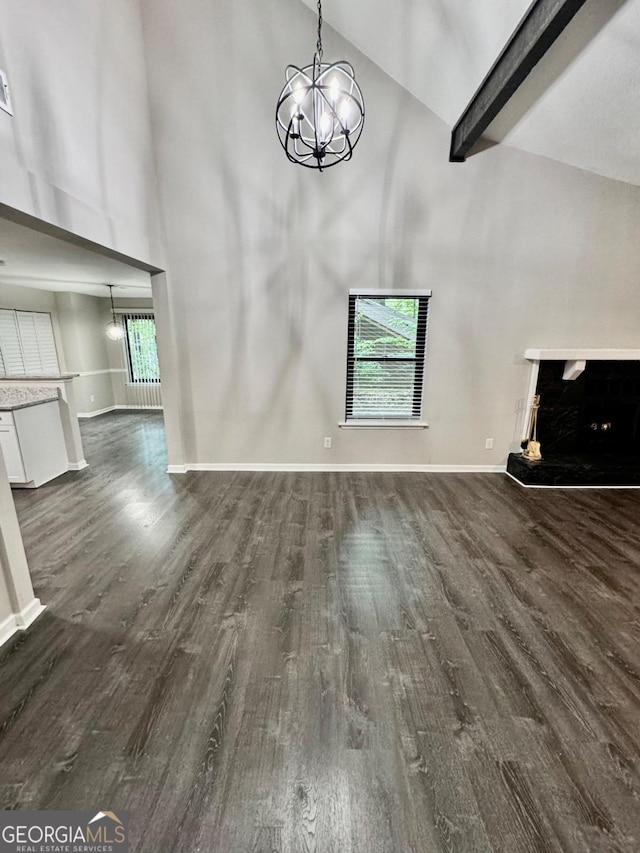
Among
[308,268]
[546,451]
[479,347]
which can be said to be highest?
[308,268]

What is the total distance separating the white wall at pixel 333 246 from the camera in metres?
3.38

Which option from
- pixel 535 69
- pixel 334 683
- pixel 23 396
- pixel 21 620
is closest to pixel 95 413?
pixel 23 396

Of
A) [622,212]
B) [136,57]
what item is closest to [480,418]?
[622,212]

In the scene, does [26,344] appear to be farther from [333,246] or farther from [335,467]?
[335,467]

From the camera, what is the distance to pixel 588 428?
4066 mm

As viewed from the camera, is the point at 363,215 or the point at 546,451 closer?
the point at 363,215

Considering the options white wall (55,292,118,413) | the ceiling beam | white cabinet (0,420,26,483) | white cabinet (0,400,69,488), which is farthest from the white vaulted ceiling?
white wall (55,292,118,413)

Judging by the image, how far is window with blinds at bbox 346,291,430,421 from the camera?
386cm

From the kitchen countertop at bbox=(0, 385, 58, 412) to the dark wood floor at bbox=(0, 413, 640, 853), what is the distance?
1270mm

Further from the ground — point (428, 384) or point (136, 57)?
point (136, 57)

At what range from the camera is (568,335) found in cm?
385

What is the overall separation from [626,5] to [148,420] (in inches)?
294

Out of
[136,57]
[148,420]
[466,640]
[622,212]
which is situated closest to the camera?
[466,640]

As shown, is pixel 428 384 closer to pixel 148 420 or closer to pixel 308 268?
pixel 308 268
